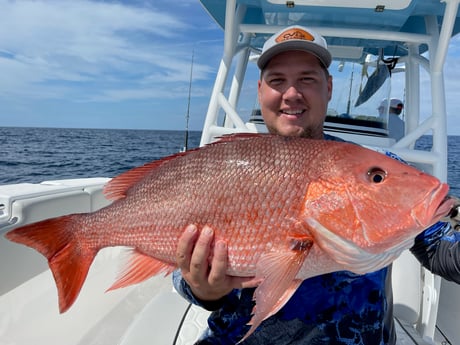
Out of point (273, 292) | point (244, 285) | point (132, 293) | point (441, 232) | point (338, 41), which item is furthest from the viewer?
point (338, 41)

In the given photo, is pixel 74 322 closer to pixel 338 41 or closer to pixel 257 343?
pixel 257 343

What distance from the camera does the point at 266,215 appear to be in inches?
46.5

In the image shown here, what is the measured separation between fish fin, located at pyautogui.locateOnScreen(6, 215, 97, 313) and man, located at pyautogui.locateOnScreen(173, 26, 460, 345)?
0.40 m

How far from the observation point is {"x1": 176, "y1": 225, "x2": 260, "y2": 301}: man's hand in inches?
48.6

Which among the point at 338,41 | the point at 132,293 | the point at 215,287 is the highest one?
the point at 338,41

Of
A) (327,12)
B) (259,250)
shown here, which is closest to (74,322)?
(259,250)

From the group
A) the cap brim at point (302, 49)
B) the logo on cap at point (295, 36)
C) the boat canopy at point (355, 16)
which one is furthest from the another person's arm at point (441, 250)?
the boat canopy at point (355, 16)

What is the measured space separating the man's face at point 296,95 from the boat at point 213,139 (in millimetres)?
1233

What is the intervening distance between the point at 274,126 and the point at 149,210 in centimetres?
75

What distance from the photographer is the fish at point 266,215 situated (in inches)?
43.8

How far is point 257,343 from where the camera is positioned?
4.88 feet

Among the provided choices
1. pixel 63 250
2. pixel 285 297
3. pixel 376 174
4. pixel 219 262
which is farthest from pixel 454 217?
pixel 63 250

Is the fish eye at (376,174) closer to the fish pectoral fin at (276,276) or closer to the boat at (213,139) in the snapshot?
the fish pectoral fin at (276,276)

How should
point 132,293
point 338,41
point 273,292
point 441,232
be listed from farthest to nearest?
1. point 338,41
2. point 132,293
3. point 441,232
4. point 273,292
